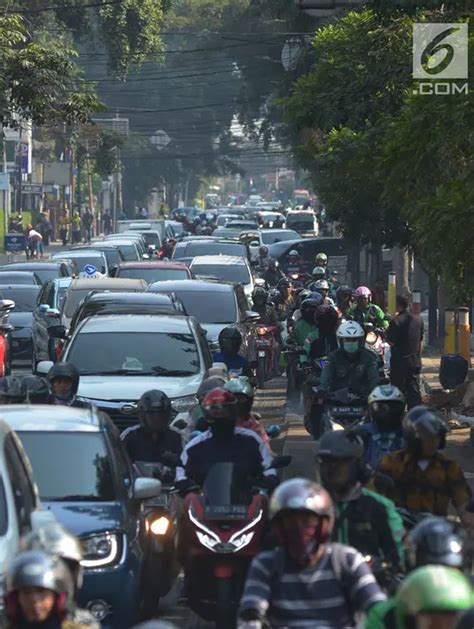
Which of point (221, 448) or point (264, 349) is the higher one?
point (221, 448)

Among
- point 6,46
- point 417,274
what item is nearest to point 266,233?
point 417,274

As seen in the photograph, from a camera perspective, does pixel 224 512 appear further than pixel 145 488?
No

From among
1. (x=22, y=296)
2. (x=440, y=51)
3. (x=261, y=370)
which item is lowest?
(x=261, y=370)

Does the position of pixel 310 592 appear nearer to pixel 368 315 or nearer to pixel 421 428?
pixel 421 428

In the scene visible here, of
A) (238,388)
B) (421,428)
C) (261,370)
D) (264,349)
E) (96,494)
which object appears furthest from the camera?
(261,370)

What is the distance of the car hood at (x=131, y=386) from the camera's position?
1636 centimetres

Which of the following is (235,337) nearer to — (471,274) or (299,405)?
(471,274)

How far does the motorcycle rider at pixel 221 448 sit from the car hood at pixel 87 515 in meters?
0.47

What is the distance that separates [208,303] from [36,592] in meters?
19.3

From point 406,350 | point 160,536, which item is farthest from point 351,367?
point 160,536

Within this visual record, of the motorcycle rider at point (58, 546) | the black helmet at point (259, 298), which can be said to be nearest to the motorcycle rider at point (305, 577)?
the motorcycle rider at point (58, 546)

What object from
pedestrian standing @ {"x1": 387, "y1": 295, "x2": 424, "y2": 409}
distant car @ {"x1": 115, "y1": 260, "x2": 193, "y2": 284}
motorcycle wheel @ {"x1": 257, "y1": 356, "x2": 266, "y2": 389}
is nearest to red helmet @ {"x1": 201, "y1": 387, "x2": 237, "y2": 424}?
pedestrian standing @ {"x1": 387, "y1": 295, "x2": 424, "y2": 409}

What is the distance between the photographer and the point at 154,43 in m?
52.1

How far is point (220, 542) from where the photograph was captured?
9984 mm
